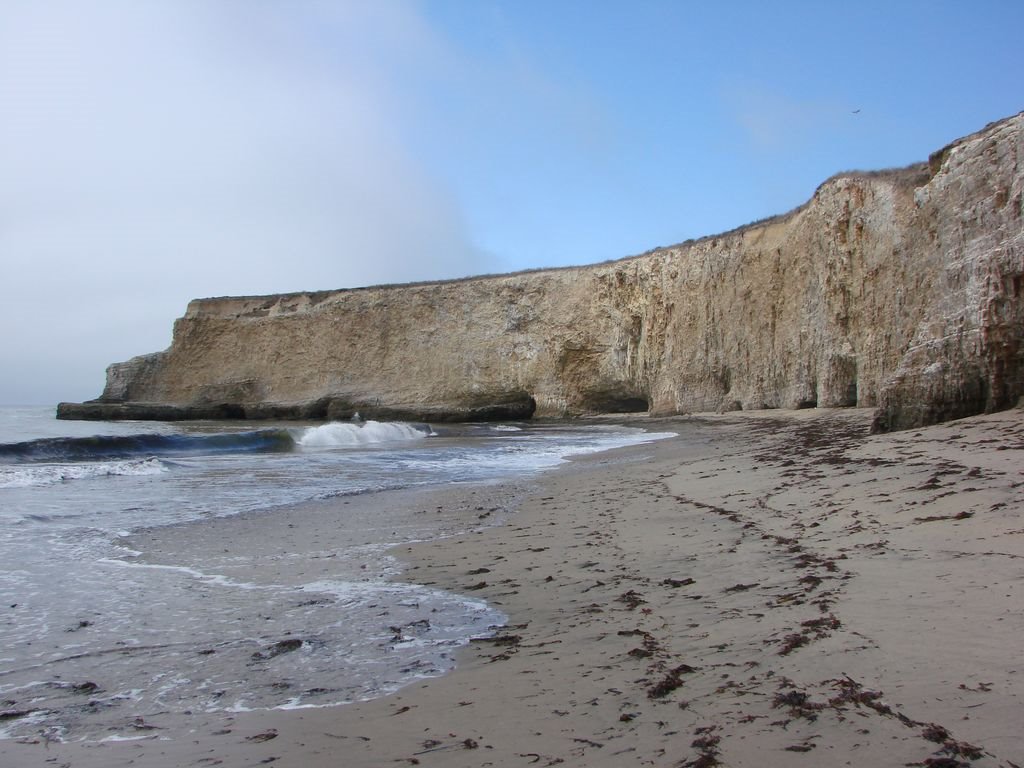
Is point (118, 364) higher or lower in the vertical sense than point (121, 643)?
higher

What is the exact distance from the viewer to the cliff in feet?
34.8

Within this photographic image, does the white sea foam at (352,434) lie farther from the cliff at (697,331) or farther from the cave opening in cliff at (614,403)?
the cave opening in cliff at (614,403)

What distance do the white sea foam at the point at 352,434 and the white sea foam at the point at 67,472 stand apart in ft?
23.8

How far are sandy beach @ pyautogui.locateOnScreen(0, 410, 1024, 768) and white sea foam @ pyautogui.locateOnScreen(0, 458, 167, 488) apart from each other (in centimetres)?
680

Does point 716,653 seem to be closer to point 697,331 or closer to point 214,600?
point 214,600

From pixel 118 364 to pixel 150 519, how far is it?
41.0 metres

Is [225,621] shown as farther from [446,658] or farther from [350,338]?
[350,338]

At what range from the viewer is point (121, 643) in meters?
3.58

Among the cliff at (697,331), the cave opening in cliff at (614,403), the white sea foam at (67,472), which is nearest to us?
the cliff at (697,331)

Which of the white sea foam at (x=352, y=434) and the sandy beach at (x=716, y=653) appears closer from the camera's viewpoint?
the sandy beach at (x=716, y=653)

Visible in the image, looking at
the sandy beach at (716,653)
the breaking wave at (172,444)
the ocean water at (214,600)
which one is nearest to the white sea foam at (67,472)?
the breaking wave at (172,444)

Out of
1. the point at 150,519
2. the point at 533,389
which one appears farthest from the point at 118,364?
the point at 150,519

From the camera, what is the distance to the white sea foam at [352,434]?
21.5m

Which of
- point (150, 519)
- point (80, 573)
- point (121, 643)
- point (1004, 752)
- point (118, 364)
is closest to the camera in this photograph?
point (1004, 752)
